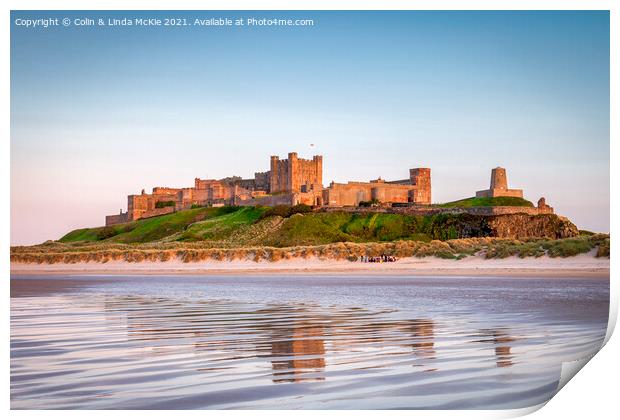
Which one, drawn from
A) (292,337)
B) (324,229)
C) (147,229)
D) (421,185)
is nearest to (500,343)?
(292,337)

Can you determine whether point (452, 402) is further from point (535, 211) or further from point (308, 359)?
point (535, 211)

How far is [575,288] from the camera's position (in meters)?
12.4

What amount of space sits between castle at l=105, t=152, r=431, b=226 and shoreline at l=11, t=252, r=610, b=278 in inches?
1144

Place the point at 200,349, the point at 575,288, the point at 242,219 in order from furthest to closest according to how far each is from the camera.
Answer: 1. the point at 242,219
2. the point at 575,288
3. the point at 200,349

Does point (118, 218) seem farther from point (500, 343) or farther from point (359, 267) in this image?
point (500, 343)

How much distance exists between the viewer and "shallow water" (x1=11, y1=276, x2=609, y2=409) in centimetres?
496

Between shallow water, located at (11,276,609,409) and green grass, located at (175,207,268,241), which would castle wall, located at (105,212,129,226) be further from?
shallow water, located at (11,276,609,409)

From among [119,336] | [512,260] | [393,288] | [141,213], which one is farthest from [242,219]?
[119,336]

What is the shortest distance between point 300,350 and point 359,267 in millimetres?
14214

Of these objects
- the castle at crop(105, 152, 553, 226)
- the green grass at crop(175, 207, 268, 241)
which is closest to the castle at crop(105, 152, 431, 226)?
the castle at crop(105, 152, 553, 226)

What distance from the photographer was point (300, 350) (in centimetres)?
637

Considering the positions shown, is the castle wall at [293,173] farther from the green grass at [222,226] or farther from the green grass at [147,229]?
the green grass at [222,226]

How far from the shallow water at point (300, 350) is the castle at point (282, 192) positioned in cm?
4252

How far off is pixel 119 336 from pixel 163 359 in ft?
4.63
